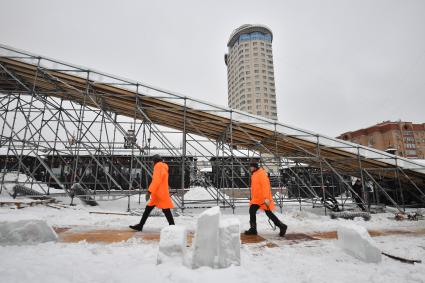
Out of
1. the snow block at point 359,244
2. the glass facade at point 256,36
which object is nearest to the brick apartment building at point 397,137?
the glass facade at point 256,36

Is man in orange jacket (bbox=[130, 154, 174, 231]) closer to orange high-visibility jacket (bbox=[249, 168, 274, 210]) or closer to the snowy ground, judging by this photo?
the snowy ground

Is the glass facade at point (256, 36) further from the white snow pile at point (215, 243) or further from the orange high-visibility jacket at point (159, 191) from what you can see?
the white snow pile at point (215, 243)

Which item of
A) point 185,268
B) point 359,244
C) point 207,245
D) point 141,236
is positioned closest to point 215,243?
point 207,245

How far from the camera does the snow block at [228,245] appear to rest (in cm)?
299

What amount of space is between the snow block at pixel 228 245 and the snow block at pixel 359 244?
1789 millimetres

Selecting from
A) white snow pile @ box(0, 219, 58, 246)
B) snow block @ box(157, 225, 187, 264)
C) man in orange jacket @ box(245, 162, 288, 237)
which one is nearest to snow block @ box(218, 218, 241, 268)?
snow block @ box(157, 225, 187, 264)

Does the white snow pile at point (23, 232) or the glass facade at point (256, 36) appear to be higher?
the glass facade at point (256, 36)

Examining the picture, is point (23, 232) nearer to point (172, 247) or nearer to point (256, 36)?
point (172, 247)

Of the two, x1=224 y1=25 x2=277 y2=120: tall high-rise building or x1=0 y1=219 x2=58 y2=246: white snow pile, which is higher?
x1=224 y1=25 x2=277 y2=120: tall high-rise building

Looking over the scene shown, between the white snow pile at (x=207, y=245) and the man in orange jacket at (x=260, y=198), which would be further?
the man in orange jacket at (x=260, y=198)

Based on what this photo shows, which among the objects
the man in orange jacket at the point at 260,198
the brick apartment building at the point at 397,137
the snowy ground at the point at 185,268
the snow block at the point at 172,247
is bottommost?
the snowy ground at the point at 185,268

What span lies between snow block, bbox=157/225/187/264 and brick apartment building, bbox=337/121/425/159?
81.7 metres

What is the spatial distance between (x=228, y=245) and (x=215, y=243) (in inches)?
6.9

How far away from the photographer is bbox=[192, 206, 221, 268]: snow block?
296cm
